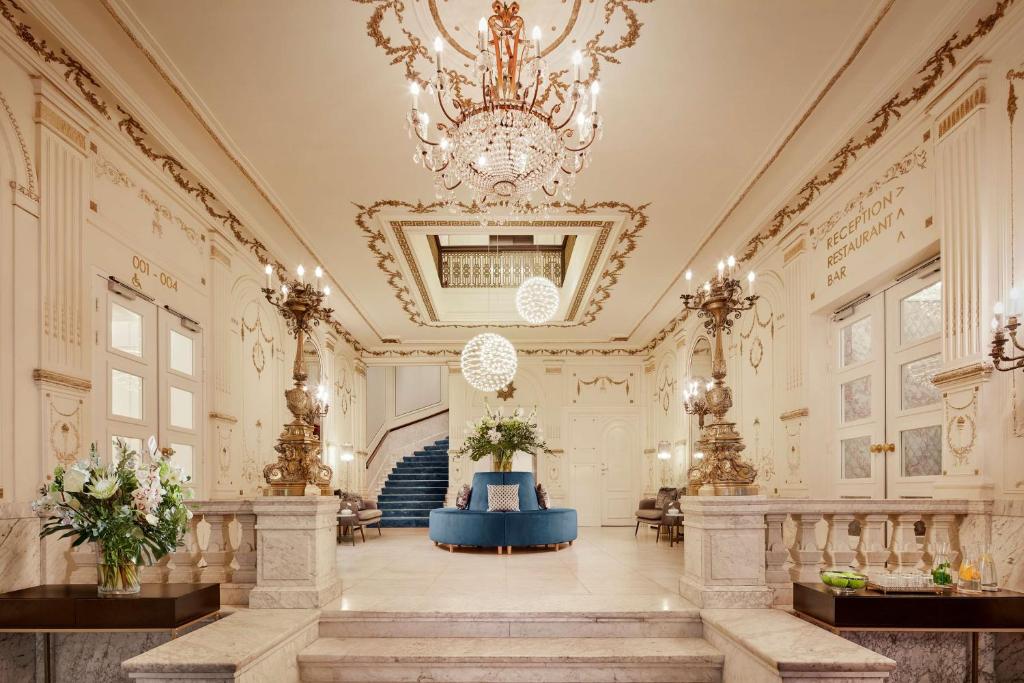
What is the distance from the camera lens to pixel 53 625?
3.79 metres

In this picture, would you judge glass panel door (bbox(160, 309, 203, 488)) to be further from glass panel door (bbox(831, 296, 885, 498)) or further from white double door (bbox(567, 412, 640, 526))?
white double door (bbox(567, 412, 640, 526))

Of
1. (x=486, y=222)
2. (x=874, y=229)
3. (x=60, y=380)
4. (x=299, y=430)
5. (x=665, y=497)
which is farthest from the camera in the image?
(x=665, y=497)

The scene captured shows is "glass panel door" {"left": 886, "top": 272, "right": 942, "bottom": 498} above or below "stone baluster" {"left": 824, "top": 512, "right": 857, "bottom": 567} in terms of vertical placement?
above

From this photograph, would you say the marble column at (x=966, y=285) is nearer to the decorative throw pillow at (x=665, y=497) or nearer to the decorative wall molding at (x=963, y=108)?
the decorative wall molding at (x=963, y=108)

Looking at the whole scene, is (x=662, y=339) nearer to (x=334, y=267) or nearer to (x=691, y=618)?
(x=334, y=267)

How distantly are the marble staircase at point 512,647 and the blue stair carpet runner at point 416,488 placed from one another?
9.01m

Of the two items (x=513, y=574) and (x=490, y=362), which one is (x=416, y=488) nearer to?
(x=490, y=362)

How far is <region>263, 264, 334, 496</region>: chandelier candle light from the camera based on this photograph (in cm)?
486

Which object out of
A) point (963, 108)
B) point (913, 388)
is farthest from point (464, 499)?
point (963, 108)

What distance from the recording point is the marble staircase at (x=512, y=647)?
14.3ft

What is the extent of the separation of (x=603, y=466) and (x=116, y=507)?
39.6 ft

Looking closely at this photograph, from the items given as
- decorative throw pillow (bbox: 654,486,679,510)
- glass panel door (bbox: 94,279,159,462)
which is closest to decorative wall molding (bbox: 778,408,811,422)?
decorative throw pillow (bbox: 654,486,679,510)

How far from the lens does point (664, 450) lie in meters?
13.5

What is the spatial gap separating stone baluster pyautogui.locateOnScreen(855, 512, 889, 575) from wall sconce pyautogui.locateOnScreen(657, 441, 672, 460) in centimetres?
869
